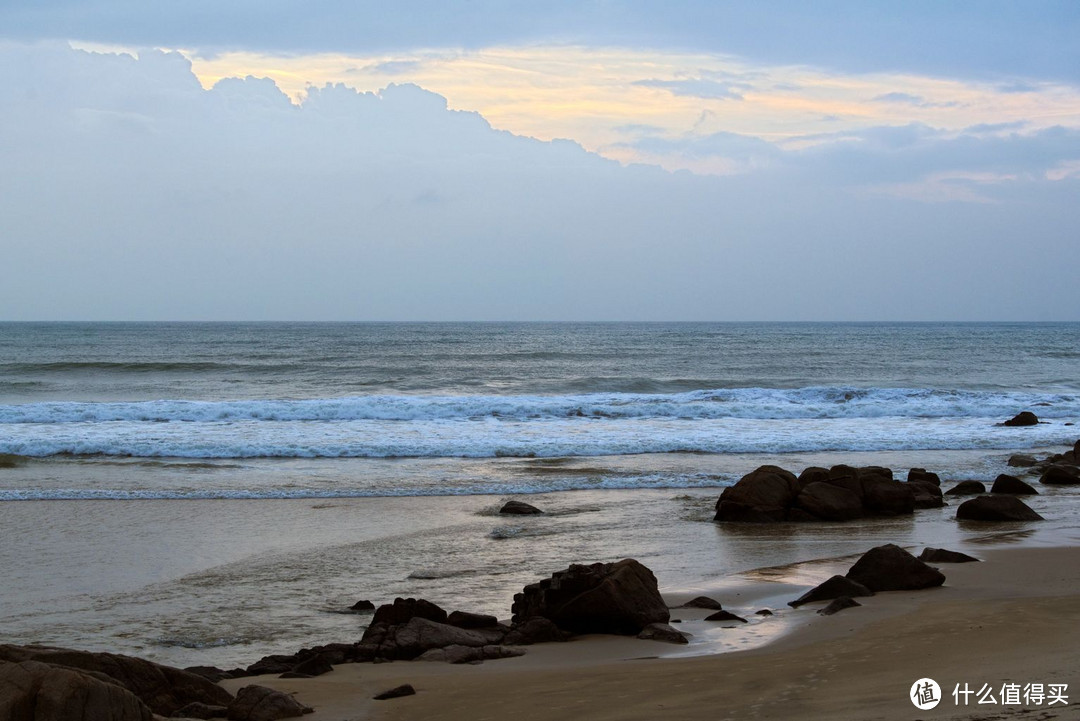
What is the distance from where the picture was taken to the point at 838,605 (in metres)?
7.90

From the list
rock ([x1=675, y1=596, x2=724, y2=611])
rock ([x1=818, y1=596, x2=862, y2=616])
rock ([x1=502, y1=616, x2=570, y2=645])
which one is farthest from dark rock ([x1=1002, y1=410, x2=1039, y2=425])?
rock ([x1=502, y1=616, x2=570, y2=645])

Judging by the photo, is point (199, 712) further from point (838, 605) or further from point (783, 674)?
point (838, 605)

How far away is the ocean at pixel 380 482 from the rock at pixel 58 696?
2.46 metres

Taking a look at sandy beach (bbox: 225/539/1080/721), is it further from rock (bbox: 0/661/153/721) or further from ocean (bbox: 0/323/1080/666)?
ocean (bbox: 0/323/1080/666)

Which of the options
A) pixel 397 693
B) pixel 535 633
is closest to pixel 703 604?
pixel 535 633

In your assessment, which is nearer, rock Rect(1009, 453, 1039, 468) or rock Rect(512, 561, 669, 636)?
rock Rect(512, 561, 669, 636)

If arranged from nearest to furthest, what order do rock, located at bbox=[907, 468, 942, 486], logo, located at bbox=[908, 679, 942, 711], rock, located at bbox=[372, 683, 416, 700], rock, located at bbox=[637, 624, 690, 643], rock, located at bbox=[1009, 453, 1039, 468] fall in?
logo, located at bbox=[908, 679, 942, 711] < rock, located at bbox=[372, 683, 416, 700] < rock, located at bbox=[637, 624, 690, 643] < rock, located at bbox=[907, 468, 942, 486] < rock, located at bbox=[1009, 453, 1039, 468]

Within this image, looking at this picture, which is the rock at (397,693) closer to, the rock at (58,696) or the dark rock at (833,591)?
the rock at (58,696)

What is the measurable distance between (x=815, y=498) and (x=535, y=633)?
22.8ft

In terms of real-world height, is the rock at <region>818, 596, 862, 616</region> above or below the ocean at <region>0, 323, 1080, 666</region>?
above

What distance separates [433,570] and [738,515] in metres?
4.78

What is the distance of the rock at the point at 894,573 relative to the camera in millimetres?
8617

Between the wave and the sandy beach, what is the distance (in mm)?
19972

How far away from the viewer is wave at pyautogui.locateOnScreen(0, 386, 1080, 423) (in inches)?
1061
